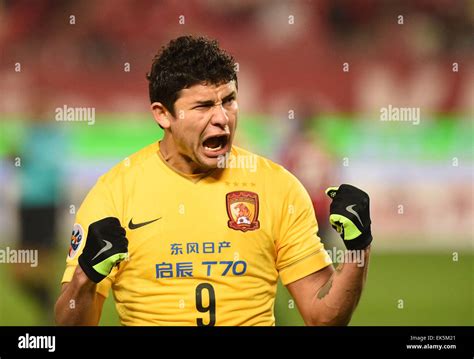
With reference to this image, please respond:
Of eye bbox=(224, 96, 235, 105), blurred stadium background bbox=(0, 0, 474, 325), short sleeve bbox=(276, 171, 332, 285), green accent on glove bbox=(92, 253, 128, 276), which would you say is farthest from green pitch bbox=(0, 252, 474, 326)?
green accent on glove bbox=(92, 253, 128, 276)

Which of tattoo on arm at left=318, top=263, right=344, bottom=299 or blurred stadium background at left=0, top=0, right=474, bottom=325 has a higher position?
blurred stadium background at left=0, top=0, right=474, bottom=325

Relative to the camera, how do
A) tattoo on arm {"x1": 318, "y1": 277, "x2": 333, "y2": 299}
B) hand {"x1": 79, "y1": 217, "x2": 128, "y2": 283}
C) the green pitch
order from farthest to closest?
the green pitch < tattoo on arm {"x1": 318, "y1": 277, "x2": 333, "y2": 299} < hand {"x1": 79, "y1": 217, "x2": 128, "y2": 283}

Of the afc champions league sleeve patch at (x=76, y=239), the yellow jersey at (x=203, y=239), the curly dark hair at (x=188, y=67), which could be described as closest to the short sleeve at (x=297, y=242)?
the yellow jersey at (x=203, y=239)

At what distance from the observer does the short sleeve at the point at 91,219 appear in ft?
10.9

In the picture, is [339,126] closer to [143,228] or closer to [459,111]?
[459,111]

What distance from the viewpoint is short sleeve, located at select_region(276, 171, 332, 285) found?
134 inches

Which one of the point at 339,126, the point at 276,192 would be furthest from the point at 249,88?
the point at 276,192

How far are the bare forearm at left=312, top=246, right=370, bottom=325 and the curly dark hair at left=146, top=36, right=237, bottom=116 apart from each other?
2.86ft

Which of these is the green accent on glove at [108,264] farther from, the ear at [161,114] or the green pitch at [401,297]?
the green pitch at [401,297]

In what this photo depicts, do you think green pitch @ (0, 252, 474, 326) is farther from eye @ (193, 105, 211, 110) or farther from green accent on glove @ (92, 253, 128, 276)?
green accent on glove @ (92, 253, 128, 276)

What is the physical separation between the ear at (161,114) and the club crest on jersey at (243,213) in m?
0.41

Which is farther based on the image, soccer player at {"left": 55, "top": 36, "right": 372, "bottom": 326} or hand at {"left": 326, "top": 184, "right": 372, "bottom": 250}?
soccer player at {"left": 55, "top": 36, "right": 372, "bottom": 326}

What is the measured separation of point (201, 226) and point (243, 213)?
17 cm
